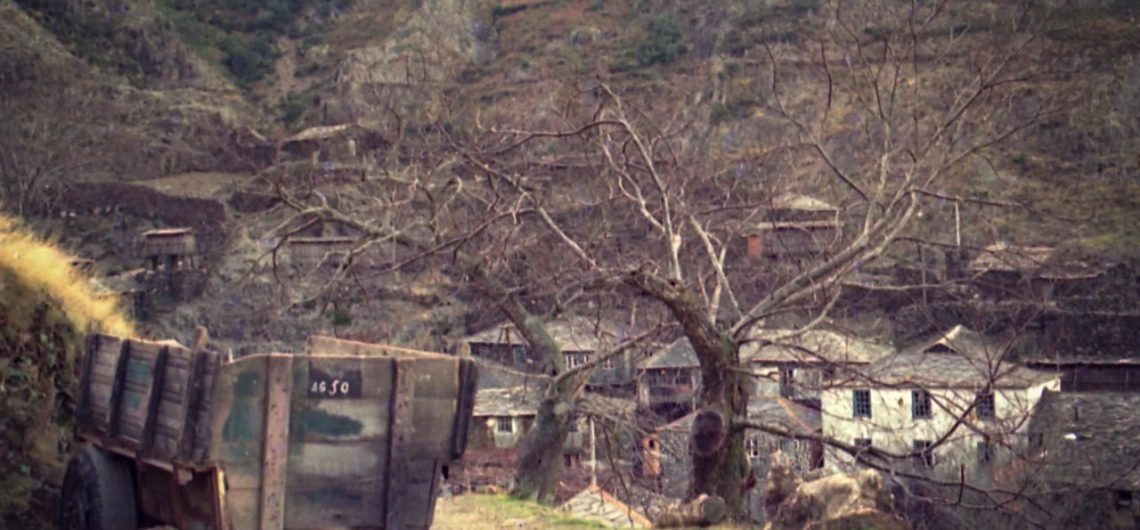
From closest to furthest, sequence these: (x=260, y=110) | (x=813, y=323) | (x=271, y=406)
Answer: (x=271, y=406)
(x=813, y=323)
(x=260, y=110)

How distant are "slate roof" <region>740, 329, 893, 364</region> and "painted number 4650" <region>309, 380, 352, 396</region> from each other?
3525 millimetres

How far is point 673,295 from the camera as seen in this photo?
7.81 meters

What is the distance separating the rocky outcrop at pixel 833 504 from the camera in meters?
6.45

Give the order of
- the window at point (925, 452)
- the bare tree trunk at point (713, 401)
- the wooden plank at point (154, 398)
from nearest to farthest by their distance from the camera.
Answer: the wooden plank at point (154, 398), the window at point (925, 452), the bare tree trunk at point (713, 401)

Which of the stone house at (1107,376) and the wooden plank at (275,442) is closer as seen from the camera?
the wooden plank at (275,442)

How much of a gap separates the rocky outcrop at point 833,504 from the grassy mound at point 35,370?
171 inches

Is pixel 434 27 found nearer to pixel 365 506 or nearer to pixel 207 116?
pixel 207 116

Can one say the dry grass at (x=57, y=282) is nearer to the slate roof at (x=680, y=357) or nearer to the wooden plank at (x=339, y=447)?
the wooden plank at (x=339, y=447)

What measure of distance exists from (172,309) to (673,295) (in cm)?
3208

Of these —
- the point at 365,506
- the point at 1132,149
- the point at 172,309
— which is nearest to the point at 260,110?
the point at 172,309

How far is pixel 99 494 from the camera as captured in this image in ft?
20.2

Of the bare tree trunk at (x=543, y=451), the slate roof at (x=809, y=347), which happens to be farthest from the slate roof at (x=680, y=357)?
the bare tree trunk at (x=543, y=451)

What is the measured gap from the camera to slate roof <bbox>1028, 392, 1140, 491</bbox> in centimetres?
1722

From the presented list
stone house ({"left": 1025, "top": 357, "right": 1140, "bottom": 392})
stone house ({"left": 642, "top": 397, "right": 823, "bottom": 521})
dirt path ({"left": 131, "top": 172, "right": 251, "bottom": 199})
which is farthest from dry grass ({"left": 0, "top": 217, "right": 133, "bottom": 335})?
dirt path ({"left": 131, "top": 172, "right": 251, "bottom": 199})
